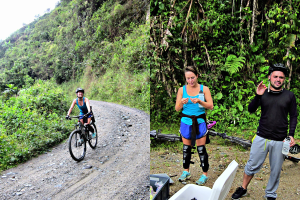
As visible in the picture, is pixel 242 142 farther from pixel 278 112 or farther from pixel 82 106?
pixel 82 106

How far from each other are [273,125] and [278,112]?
0.11 meters

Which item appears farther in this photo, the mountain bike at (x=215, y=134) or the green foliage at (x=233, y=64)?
the green foliage at (x=233, y=64)

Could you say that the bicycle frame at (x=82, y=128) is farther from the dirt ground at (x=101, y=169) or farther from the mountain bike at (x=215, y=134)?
the mountain bike at (x=215, y=134)

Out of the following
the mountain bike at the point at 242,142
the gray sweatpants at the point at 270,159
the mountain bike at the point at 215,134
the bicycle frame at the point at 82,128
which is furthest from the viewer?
the mountain bike at the point at 215,134

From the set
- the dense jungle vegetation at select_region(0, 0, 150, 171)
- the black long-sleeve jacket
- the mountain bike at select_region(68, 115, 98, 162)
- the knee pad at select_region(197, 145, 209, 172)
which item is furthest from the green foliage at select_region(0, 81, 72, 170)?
the black long-sleeve jacket

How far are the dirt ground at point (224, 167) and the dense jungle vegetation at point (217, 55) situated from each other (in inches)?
8.6

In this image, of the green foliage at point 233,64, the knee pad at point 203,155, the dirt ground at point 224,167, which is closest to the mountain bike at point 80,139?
the dirt ground at point 224,167

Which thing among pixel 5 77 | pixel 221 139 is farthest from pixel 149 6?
pixel 221 139

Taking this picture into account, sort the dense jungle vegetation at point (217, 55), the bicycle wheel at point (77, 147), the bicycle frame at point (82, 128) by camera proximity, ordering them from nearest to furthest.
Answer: the bicycle wheel at point (77, 147) → the bicycle frame at point (82, 128) → the dense jungle vegetation at point (217, 55)

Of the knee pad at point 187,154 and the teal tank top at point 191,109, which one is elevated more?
the teal tank top at point 191,109

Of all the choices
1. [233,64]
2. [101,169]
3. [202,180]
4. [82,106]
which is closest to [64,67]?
[82,106]

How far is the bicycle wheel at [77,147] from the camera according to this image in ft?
4.31

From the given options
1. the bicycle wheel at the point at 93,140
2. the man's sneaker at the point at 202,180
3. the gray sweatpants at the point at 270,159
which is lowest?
the man's sneaker at the point at 202,180

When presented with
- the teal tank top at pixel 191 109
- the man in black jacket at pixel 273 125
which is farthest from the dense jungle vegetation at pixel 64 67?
the man in black jacket at pixel 273 125
